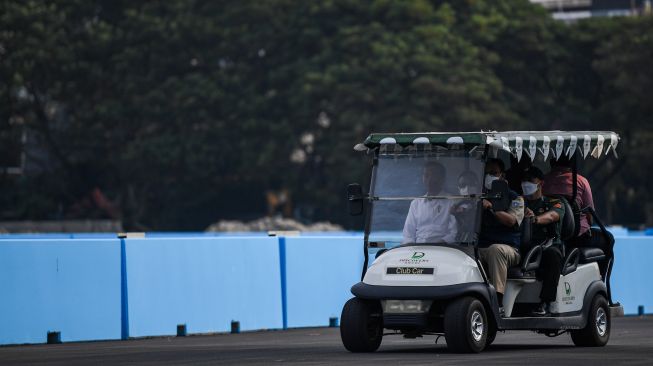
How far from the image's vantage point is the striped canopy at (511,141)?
46.9 ft

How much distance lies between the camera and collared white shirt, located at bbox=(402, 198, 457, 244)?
14.4 meters

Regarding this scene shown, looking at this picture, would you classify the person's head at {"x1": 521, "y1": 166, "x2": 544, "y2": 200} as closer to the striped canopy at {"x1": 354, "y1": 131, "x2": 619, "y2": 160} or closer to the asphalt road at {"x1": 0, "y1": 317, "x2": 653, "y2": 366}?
the striped canopy at {"x1": 354, "y1": 131, "x2": 619, "y2": 160}

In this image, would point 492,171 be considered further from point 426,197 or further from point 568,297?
point 568,297

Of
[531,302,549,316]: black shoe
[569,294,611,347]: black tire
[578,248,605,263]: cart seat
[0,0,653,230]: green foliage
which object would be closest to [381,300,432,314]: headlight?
[531,302,549,316]: black shoe

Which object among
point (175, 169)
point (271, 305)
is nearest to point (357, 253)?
point (271, 305)

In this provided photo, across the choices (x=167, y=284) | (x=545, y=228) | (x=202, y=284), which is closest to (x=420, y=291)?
(x=545, y=228)

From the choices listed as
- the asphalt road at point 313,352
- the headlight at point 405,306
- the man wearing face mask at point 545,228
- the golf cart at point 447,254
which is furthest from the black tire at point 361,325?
the man wearing face mask at point 545,228

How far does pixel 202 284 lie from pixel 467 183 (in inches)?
214

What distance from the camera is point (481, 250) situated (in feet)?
47.3

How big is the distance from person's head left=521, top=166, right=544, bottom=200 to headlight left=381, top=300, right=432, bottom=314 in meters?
1.79

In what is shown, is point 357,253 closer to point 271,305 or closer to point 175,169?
point 271,305

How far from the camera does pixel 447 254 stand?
46.3 ft

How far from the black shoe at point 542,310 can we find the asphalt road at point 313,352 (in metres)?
0.36

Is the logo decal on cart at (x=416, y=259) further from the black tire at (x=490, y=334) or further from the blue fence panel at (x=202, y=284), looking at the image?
the blue fence panel at (x=202, y=284)
